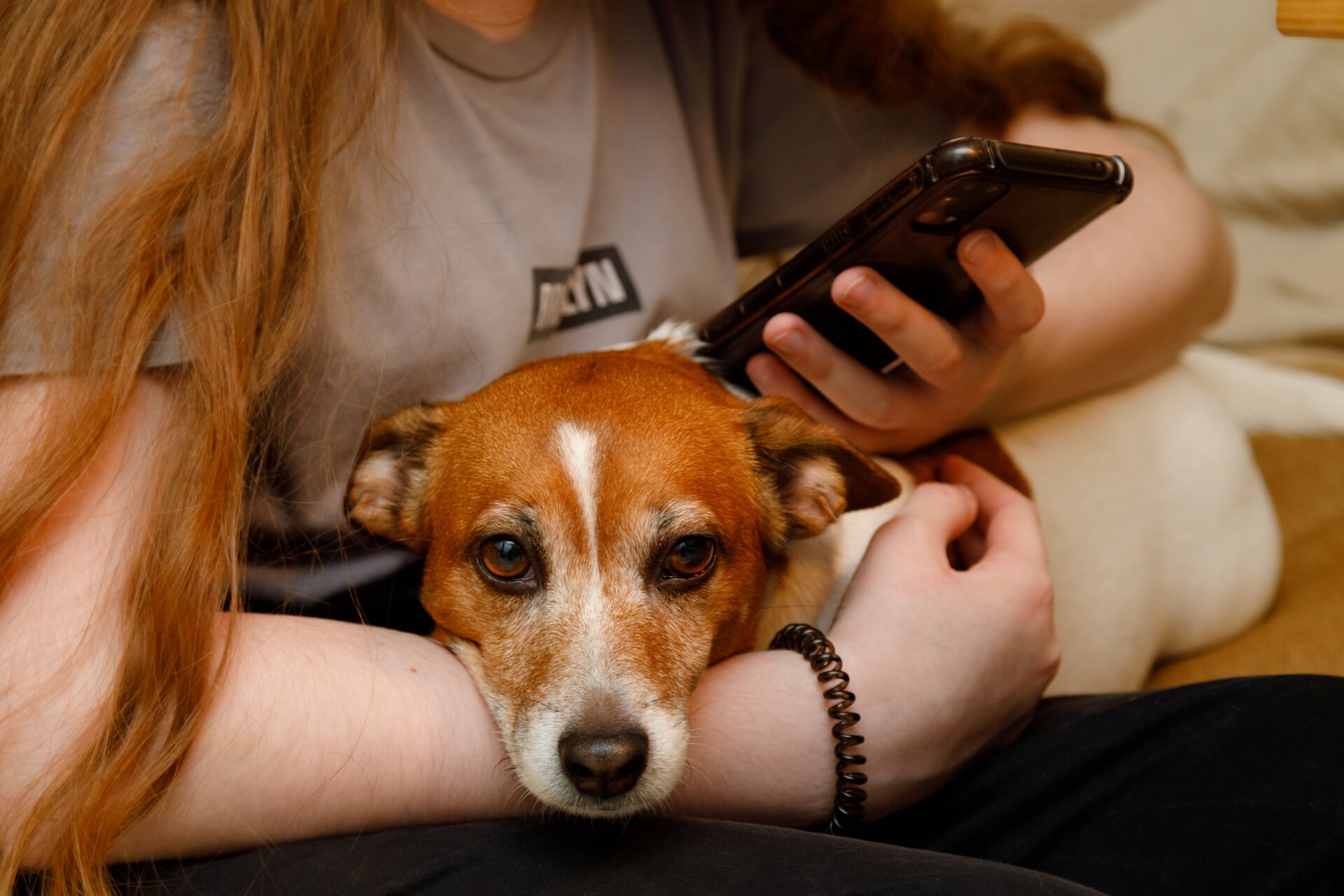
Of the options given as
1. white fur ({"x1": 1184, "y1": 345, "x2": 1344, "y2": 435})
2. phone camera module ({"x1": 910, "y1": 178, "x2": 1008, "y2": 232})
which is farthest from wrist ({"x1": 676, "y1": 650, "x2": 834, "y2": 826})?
white fur ({"x1": 1184, "y1": 345, "x2": 1344, "y2": 435})

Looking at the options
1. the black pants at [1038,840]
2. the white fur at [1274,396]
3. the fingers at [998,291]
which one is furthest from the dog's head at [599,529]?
the white fur at [1274,396]

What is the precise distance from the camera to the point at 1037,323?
1535 mm

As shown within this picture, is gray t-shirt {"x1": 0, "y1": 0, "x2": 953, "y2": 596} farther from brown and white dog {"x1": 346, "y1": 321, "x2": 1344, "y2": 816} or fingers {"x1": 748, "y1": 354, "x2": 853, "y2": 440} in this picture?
fingers {"x1": 748, "y1": 354, "x2": 853, "y2": 440}

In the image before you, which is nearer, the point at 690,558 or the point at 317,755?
the point at 317,755

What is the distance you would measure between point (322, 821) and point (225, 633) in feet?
0.82

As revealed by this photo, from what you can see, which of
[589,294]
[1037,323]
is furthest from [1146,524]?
[589,294]

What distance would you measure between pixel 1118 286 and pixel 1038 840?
3.46ft

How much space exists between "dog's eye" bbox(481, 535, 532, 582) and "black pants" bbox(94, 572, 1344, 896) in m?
0.32

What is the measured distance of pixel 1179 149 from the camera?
2.87 m

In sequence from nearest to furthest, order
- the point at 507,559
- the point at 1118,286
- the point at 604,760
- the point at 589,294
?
the point at 604,760 < the point at 507,559 < the point at 589,294 < the point at 1118,286

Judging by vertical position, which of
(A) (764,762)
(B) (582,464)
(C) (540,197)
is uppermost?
(C) (540,197)

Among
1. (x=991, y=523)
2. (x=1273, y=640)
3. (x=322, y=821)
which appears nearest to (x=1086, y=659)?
(x=1273, y=640)

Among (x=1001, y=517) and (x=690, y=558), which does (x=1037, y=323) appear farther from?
(x=690, y=558)

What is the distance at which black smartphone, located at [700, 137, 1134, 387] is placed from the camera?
116 centimetres
